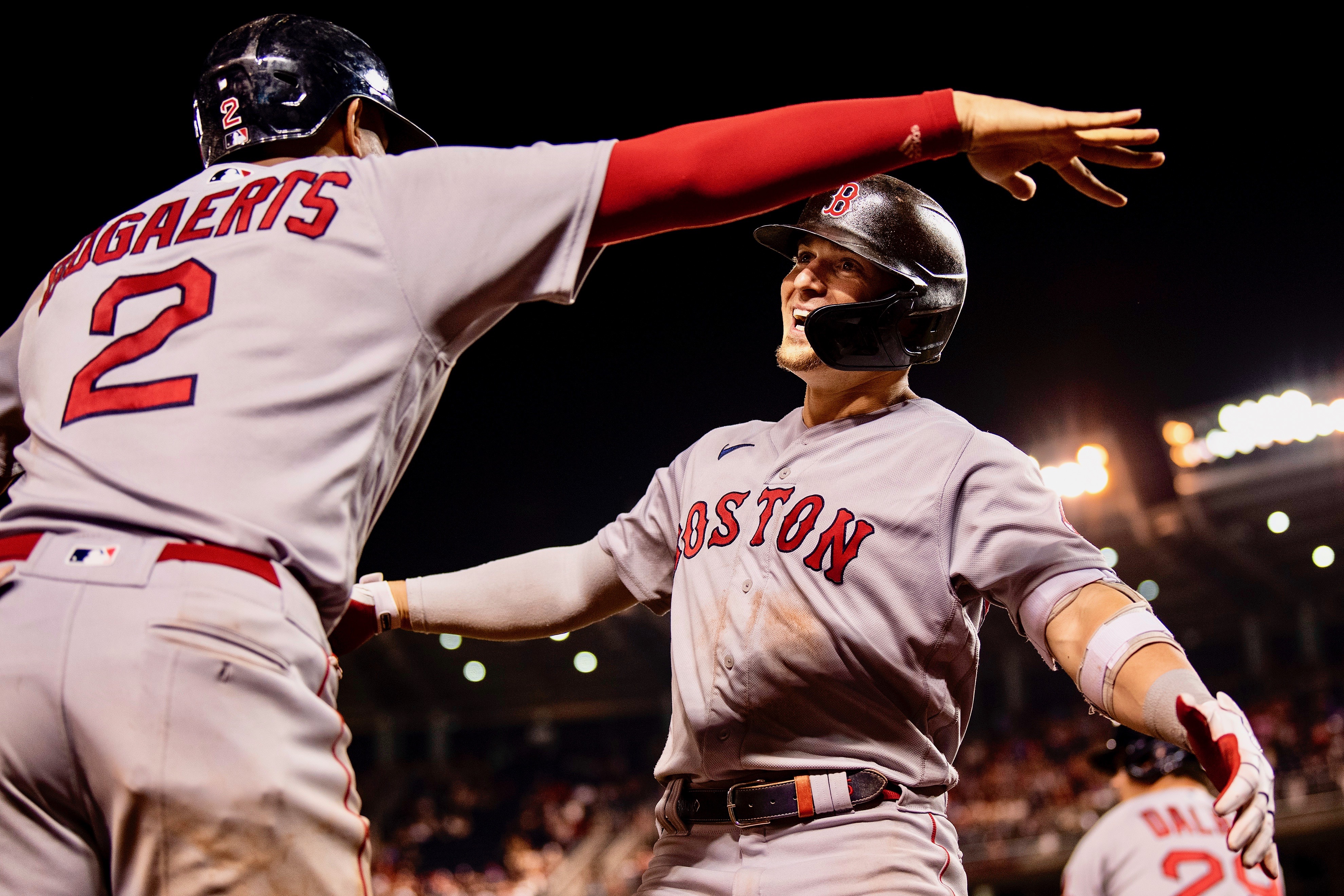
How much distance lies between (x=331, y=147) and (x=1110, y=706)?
2.10 metres

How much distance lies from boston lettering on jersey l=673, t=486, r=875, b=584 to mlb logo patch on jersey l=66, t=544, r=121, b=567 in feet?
5.61

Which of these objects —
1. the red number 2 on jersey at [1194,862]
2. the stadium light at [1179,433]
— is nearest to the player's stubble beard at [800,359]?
the red number 2 on jersey at [1194,862]

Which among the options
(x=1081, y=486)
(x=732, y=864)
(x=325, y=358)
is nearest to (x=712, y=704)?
(x=732, y=864)

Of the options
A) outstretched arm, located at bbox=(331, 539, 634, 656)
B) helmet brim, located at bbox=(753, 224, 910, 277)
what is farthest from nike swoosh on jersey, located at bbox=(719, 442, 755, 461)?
helmet brim, located at bbox=(753, 224, 910, 277)

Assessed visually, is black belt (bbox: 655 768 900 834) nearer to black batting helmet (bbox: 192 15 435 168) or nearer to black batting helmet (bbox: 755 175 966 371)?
black batting helmet (bbox: 755 175 966 371)

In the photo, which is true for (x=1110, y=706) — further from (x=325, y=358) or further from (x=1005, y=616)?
(x=1005, y=616)

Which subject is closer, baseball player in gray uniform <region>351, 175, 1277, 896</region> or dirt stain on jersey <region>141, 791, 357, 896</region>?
dirt stain on jersey <region>141, 791, 357, 896</region>

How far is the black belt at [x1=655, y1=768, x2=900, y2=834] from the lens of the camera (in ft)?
9.05

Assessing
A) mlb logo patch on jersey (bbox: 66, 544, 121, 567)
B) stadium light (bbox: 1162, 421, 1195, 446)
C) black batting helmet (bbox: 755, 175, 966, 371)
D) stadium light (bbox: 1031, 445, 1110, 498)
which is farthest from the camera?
stadium light (bbox: 1162, 421, 1195, 446)

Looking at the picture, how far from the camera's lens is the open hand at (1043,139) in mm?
2262

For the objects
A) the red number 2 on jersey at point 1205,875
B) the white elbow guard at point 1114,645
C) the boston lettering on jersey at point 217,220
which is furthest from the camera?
the red number 2 on jersey at point 1205,875

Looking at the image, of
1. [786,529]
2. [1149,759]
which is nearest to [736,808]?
[786,529]

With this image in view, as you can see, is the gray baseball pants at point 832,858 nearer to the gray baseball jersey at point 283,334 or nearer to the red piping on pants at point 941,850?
the red piping on pants at point 941,850

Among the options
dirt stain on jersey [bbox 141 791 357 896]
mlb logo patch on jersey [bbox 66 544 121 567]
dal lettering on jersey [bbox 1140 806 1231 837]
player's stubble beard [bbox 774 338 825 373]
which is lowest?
dal lettering on jersey [bbox 1140 806 1231 837]
